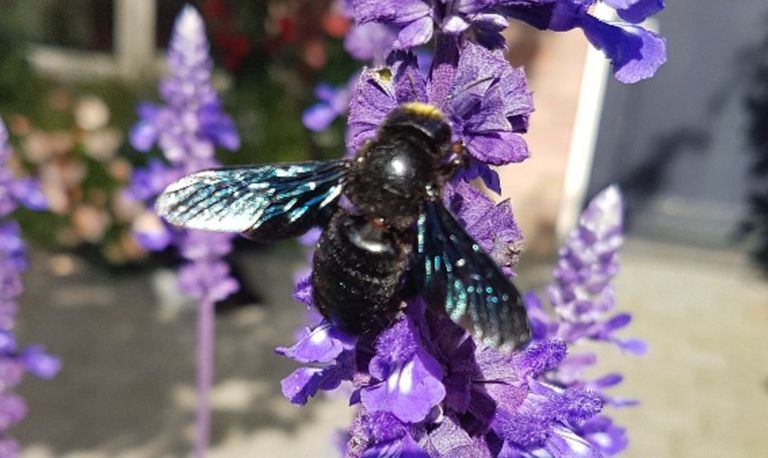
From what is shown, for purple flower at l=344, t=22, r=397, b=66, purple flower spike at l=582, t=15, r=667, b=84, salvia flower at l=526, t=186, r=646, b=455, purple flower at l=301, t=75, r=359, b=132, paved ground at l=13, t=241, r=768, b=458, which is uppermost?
purple flower spike at l=582, t=15, r=667, b=84

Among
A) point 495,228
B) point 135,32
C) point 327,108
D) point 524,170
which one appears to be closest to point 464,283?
point 495,228

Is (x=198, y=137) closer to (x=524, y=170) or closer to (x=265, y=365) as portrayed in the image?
(x=265, y=365)

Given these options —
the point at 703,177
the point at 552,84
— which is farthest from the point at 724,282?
the point at 552,84

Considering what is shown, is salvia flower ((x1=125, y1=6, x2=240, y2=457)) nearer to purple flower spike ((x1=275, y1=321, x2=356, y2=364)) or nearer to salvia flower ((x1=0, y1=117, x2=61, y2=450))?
salvia flower ((x1=0, y1=117, x2=61, y2=450))

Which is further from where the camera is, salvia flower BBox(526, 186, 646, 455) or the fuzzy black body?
salvia flower BBox(526, 186, 646, 455)

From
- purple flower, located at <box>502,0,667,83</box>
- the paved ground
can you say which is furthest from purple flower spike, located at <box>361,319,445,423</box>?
the paved ground

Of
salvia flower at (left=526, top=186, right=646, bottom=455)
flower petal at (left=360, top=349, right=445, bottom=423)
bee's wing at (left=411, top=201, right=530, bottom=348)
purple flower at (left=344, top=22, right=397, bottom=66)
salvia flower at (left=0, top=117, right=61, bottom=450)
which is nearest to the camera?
bee's wing at (left=411, top=201, right=530, bottom=348)

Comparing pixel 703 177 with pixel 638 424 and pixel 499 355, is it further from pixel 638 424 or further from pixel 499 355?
pixel 499 355
